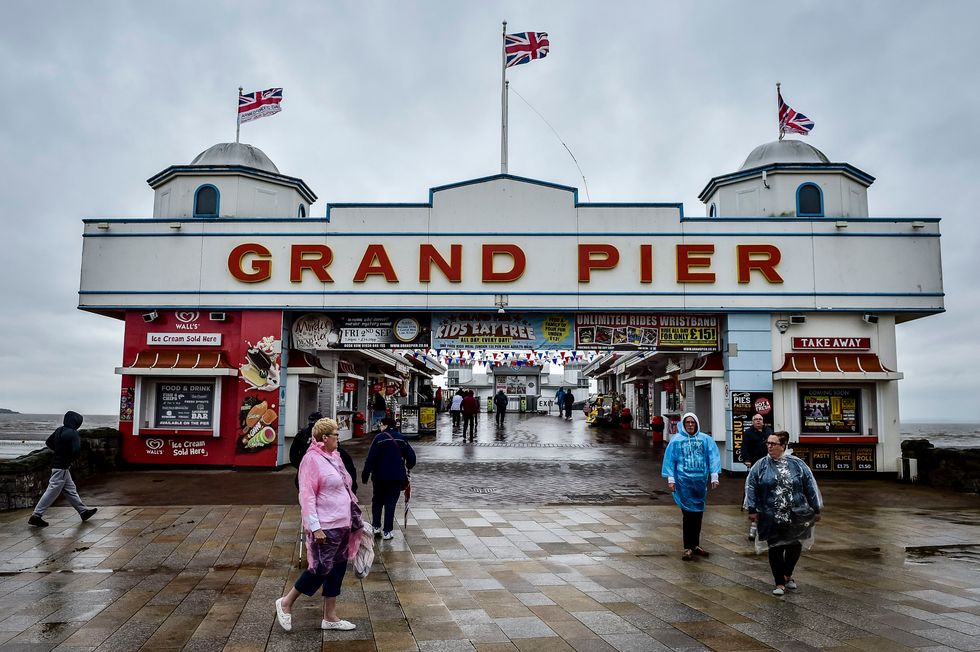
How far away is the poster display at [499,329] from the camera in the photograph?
57.4ft

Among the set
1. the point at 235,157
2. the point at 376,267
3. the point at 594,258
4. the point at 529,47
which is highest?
the point at 529,47

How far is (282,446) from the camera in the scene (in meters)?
17.1

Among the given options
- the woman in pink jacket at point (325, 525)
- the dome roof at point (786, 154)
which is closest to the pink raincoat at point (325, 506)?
the woman in pink jacket at point (325, 525)

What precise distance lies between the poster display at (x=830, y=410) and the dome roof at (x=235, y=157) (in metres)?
14.6

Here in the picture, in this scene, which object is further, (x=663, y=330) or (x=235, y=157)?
(x=235, y=157)

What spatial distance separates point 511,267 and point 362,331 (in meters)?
3.99

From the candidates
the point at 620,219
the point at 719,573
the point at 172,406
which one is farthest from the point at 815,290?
the point at 172,406

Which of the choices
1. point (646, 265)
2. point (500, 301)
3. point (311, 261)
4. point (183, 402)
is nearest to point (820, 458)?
point (646, 265)

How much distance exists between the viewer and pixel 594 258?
17078 millimetres

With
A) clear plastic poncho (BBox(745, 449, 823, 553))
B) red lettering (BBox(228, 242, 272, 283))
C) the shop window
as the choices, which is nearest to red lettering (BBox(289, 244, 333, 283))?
red lettering (BBox(228, 242, 272, 283))

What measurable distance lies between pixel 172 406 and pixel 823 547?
14212mm

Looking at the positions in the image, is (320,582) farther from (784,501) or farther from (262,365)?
(262,365)

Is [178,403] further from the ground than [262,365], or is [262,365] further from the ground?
[262,365]

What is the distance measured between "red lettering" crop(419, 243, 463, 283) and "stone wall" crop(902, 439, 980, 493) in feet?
36.6
